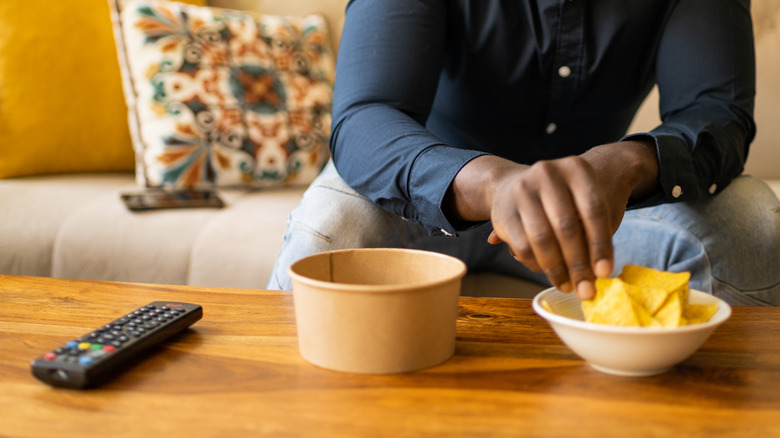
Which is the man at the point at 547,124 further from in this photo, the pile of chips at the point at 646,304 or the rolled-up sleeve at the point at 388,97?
the pile of chips at the point at 646,304

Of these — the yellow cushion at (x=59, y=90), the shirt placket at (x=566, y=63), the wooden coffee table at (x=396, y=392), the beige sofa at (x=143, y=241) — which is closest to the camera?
the wooden coffee table at (x=396, y=392)

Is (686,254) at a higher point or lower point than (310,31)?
lower

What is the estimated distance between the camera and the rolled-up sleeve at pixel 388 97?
89cm

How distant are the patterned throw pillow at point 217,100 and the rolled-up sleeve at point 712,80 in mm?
923

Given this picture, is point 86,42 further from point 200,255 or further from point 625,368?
point 625,368

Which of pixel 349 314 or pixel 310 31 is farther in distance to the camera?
pixel 310 31

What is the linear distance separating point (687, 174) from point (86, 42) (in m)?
1.52

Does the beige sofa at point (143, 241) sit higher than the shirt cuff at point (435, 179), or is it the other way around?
the shirt cuff at point (435, 179)

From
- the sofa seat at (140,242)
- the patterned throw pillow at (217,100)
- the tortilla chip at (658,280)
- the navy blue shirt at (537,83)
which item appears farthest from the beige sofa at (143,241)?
the tortilla chip at (658,280)

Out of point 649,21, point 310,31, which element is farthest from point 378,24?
point 310,31

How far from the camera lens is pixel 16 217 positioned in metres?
1.39

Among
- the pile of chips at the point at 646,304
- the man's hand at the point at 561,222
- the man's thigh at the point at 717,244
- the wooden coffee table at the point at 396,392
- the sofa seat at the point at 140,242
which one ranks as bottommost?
the sofa seat at the point at 140,242

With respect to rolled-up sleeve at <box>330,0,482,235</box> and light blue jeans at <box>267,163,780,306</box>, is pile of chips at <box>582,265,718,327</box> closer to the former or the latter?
rolled-up sleeve at <box>330,0,482,235</box>

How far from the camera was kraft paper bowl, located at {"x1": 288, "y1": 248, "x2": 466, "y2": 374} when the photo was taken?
499 mm
